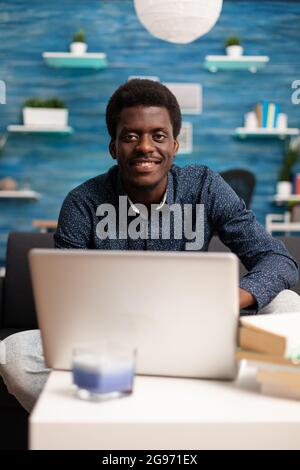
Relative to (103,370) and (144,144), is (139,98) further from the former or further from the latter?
(103,370)

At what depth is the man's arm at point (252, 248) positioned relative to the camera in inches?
57.4

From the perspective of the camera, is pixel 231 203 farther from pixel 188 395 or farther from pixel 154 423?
pixel 154 423

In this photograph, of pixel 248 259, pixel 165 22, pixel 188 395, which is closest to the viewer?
pixel 188 395

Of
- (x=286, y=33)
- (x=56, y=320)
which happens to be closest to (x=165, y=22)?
(x=286, y=33)

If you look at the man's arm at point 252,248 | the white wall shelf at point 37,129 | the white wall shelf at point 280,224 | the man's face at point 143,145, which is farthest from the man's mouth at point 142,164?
A: the white wall shelf at point 37,129

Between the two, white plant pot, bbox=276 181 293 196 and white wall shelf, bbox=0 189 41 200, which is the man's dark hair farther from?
white plant pot, bbox=276 181 293 196

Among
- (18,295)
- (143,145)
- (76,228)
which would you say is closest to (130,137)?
(143,145)

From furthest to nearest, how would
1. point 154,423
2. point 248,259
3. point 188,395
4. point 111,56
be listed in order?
1. point 111,56
2. point 248,259
3. point 188,395
4. point 154,423

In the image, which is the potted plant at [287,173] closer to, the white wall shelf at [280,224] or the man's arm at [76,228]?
the white wall shelf at [280,224]

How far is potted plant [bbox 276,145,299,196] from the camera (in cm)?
558

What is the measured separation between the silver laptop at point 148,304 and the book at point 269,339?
0.07ft

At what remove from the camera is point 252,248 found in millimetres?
1757
